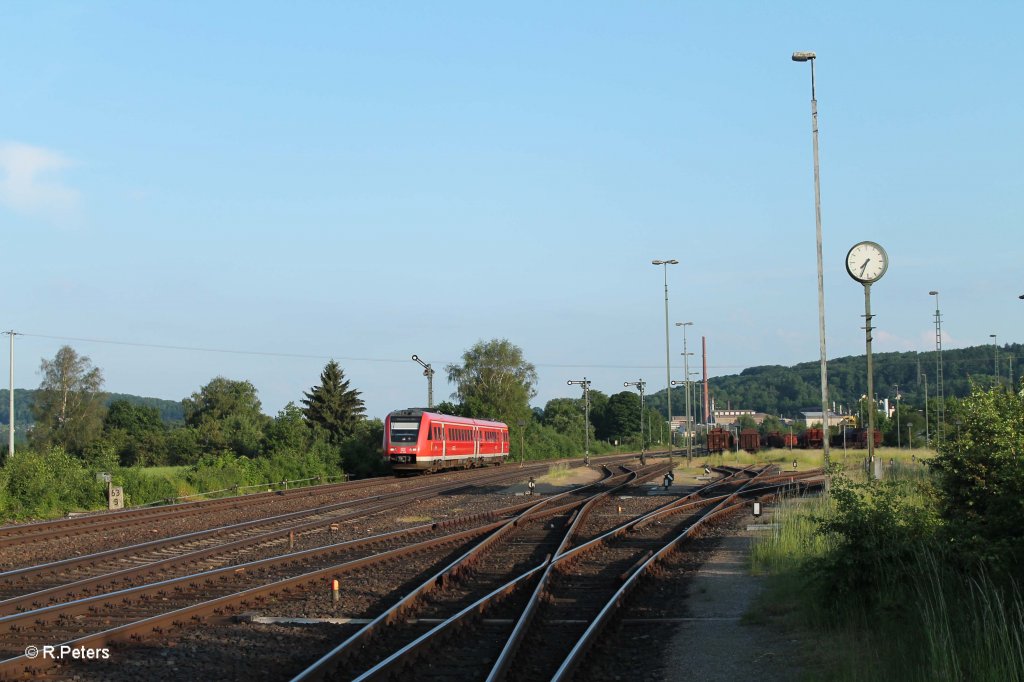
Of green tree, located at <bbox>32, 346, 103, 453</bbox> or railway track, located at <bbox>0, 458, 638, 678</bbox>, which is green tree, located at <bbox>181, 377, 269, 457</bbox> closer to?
green tree, located at <bbox>32, 346, 103, 453</bbox>

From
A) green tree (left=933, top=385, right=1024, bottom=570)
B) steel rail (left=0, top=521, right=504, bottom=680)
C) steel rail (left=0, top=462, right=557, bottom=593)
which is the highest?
green tree (left=933, top=385, right=1024, bottom=570)

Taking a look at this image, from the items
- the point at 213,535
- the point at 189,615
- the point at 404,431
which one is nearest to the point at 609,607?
the point at 189,615

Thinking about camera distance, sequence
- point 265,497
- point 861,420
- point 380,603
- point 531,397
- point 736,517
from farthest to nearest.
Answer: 1. point 531,397
2. point 861,420
3. point 265,497
4. point 736,517
5. point 380,603

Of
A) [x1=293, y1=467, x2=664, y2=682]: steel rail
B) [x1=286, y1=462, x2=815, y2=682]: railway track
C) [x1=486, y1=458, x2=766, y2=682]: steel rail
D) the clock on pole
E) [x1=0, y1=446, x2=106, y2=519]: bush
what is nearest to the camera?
[x1=293, y1=467, x2=664, y2=682]: steel rail

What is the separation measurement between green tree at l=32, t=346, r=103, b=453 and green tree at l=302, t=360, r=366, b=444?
65.3ft

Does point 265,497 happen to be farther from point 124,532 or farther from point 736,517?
point 736,517

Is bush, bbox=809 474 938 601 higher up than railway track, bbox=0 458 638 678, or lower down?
higher up

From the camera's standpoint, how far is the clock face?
812 inches

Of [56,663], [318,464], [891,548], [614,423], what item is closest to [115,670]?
[56,663]

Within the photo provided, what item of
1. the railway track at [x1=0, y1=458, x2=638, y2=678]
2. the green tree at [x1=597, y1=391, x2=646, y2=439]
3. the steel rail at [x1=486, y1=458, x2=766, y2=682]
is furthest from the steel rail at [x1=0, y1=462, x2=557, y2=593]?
the green tree at [x1=597, y1=391, x2=646, y2=439]

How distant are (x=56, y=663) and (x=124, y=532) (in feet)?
43.2

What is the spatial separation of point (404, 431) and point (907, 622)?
36421 millimetres

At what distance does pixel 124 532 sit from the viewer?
2100 centimetres

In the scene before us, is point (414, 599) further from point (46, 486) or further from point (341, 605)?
point (46, 486)
